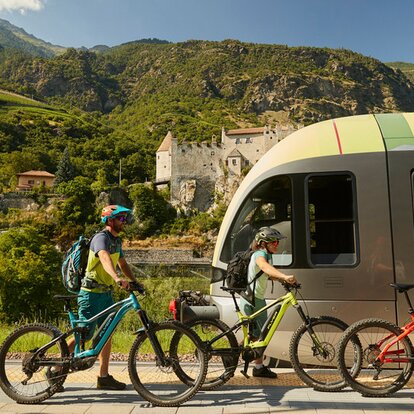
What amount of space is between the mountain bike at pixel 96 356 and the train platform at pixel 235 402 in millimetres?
150

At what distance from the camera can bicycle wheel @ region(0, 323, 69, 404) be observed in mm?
4285

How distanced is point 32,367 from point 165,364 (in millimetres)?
1349

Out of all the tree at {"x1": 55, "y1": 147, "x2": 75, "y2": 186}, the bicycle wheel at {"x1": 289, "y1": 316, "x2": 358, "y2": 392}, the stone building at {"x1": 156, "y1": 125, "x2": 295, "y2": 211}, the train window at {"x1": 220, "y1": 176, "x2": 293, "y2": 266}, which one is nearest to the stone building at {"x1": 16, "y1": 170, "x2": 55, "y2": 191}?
the tree at {"x1": 55, "y1": 147, "x2": 75, "y2": 186}

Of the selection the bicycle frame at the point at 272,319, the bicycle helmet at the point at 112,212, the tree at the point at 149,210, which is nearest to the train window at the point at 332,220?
the bicycle frame at the point at 272,319

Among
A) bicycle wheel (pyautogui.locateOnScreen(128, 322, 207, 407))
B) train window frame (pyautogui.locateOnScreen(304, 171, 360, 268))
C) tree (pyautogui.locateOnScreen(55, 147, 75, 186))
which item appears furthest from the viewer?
tree (pyautogui.locateOnScreen(55, 147, 75, 186))

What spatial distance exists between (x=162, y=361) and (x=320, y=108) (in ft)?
574

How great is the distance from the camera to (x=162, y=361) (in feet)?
14.2

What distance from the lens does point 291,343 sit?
4.57 m

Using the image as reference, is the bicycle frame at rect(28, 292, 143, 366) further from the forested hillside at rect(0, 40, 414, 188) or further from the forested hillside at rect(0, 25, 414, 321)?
the forested hillside at rect(0, 40, 414, 188)

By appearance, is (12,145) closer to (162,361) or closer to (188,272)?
(188,272)

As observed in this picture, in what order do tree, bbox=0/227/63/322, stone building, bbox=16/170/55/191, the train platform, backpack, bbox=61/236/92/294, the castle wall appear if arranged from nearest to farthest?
1. the train platform
2. backpack, bbox=61/236/92/294
3. tree, bbox=0/227/63/322
4. stone building, bbox=16/170/55/191
5. the castle wall

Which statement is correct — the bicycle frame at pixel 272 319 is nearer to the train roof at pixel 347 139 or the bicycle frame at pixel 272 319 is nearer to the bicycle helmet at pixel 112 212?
the bicycle helmet at pixel 112 212

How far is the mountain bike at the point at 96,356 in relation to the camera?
426 cm

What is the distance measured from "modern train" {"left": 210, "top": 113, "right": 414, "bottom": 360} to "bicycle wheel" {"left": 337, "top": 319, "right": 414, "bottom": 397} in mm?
912
